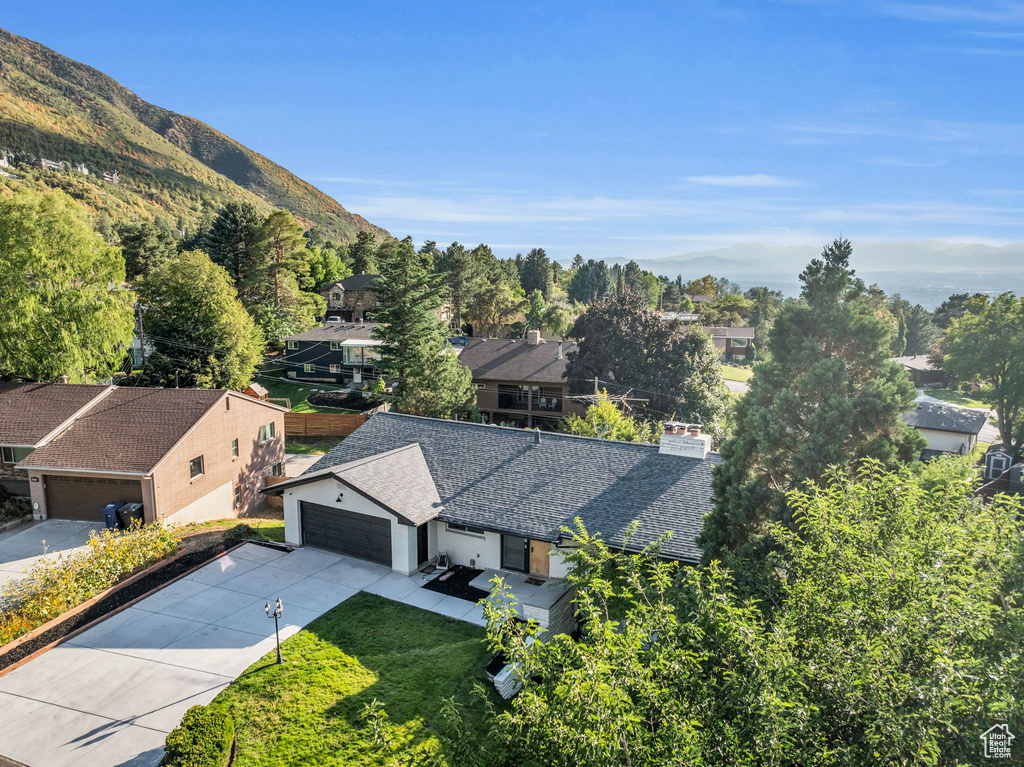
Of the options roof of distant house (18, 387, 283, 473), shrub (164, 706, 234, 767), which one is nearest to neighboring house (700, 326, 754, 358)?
roof of distant house (18, 387, 283, 473)

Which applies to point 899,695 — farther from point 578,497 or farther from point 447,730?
point 578,497

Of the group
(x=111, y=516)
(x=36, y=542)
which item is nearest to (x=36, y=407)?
(x=36, y=542)

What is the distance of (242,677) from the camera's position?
561 inches

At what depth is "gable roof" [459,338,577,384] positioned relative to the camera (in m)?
48.1

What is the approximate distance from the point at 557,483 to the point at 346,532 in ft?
25.5

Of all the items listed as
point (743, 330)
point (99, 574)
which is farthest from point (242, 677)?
point (743, 330)

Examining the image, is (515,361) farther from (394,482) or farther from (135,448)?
(135,448)

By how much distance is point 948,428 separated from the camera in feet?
145

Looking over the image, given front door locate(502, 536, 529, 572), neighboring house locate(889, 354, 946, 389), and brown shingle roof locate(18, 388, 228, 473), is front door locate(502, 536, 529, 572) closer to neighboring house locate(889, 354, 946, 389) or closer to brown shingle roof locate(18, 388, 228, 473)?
Result: brown shingle roof locate(18, 388, 228, 473)

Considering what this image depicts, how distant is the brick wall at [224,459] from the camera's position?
80.8ft

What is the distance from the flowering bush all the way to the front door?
11646mm

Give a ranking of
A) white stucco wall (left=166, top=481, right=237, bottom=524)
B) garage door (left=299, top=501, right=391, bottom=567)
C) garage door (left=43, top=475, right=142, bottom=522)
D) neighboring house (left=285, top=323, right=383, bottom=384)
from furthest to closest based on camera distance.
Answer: neighboring house (left=285, top=323, right=383, bottom=384) < white stucco wall (left=166, top=481, right=237, bottom=524) < garage door (left=43, top=475, right=142, bottom=522) < garage door (left=299, top=501, right=391, bottom=567)

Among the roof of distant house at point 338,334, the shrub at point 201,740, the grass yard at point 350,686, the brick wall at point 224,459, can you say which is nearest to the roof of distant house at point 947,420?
the grass yard at point 350,686

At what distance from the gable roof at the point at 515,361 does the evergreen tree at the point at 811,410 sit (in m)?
31.6
